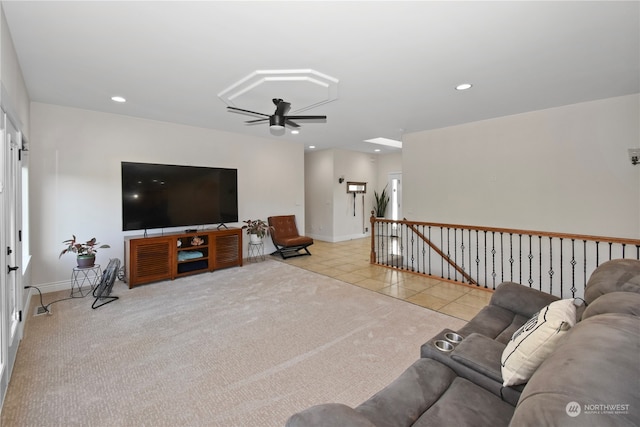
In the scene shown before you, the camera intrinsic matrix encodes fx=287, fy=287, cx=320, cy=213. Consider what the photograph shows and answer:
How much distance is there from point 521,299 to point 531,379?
161 cm

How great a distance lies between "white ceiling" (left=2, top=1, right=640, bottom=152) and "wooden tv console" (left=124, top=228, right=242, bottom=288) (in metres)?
2.00

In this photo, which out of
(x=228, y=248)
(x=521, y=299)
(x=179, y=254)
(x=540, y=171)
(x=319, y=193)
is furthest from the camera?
(x=319, y=193)

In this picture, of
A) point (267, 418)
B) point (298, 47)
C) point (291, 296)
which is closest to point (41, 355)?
point (267, 418)

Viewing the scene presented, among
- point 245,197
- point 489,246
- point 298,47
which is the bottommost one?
point 489,246

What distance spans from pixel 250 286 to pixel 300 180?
3414mm

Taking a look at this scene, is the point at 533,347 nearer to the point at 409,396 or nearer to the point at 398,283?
the point at 409,396

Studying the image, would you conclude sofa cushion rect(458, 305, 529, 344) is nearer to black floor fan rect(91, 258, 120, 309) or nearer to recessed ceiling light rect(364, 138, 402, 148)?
black floor fan rect(91, 258, 120, 309)

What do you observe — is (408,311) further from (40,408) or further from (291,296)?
(40,408)

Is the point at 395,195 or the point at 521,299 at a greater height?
the point at 395,195

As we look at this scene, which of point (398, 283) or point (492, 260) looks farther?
point (492, 260)

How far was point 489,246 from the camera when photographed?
16.1 ft

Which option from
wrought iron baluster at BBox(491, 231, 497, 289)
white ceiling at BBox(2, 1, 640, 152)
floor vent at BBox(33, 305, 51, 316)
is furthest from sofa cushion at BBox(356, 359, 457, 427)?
floor vent at BBox(33, 305, 51, 316)

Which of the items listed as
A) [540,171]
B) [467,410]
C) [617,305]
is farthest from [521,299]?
[540,171]

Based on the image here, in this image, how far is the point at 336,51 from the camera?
2545 mm
